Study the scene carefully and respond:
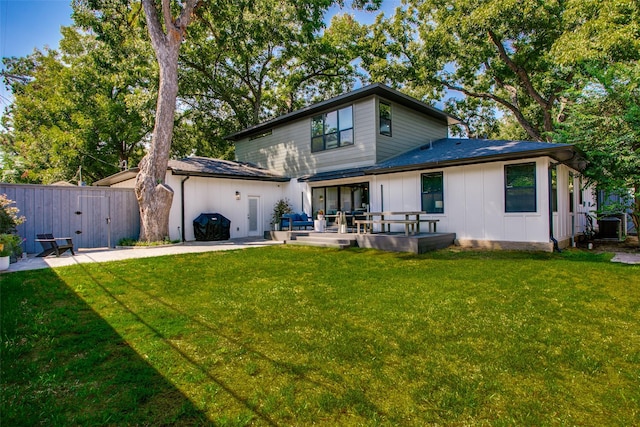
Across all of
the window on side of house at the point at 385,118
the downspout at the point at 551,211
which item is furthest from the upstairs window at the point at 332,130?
the downspout at the point at 551,211

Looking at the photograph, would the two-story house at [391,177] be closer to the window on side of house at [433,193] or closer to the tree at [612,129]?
the window on side of house at [433,193]

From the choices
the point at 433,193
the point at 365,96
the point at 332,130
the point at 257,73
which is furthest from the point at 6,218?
the point at 257,73

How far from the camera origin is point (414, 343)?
3.10 m

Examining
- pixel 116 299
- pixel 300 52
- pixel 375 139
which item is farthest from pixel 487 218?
pixel 300 52

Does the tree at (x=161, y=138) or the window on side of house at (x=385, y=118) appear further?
the window on side of house at (x=385, y=118)

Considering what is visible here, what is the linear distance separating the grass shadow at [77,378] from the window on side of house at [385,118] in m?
11.2

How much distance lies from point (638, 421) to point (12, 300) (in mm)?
6908

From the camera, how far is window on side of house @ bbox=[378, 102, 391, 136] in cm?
1262

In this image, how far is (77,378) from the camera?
8.32 ft

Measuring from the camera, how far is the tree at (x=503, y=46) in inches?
465

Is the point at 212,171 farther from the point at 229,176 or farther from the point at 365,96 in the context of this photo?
the point at 365,96

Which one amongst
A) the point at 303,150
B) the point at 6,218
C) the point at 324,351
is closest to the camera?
the point at 324,351

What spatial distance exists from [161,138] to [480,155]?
10.6 metres

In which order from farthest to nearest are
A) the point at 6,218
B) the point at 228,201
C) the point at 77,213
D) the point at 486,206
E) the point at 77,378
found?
the point at 228,201, the point at 77,213, the point at 486,206, the point at 6,218, the point at 77,378
